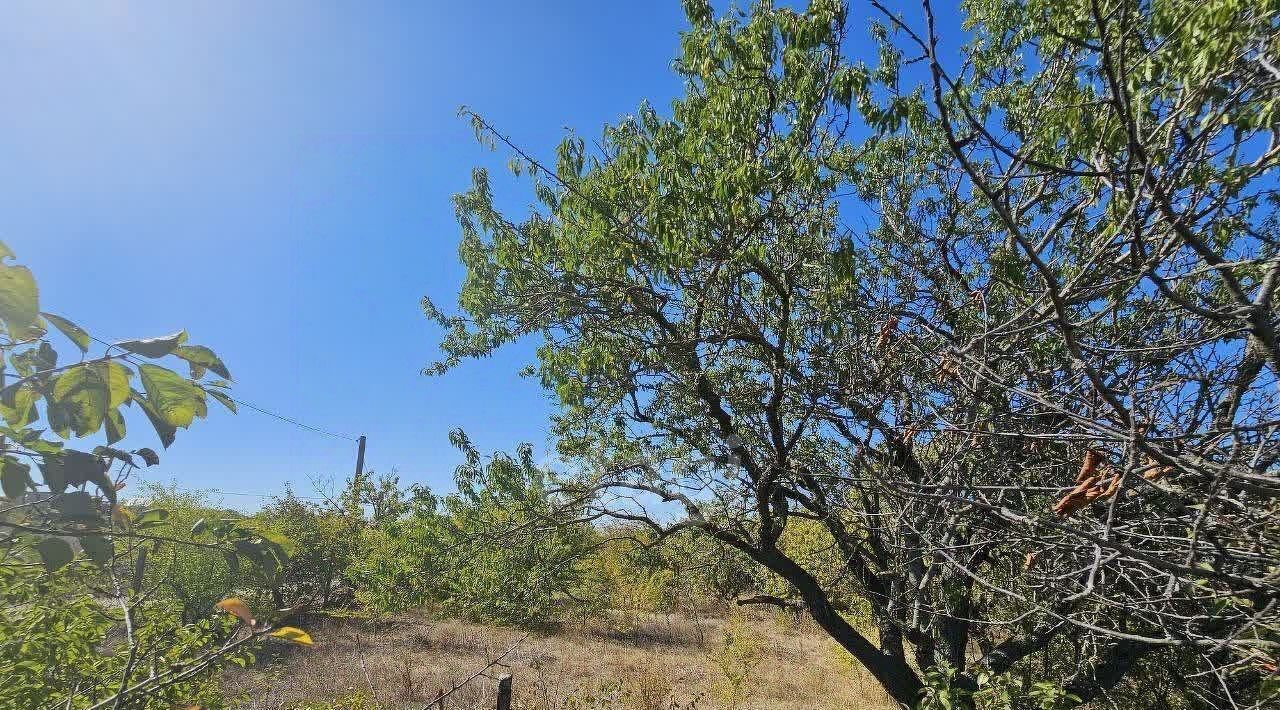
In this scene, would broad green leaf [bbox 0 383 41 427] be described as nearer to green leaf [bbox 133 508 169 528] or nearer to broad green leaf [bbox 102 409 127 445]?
broad green leaf [bbox 102 409 127 445]

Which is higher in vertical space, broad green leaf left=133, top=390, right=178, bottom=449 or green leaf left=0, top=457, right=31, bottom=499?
broad green leaf left=133, top=390, right=178, bottom=449

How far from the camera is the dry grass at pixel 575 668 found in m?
7.80

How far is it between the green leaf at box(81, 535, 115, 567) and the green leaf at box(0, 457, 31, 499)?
0.11 metres

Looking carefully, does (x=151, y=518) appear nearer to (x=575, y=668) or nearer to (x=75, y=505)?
(x=75, y=505)

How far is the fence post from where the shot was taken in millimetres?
5789

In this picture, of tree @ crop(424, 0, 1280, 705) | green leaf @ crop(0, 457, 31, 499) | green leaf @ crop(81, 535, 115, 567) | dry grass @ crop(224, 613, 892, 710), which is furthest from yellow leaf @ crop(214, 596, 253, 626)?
dry grass @ crop(224, 613, 892, 710)

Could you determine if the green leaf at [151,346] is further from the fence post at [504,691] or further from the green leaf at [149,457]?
the fence post at [504,691]

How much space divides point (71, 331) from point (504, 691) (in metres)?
6.22

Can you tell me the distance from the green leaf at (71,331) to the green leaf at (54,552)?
0.29m

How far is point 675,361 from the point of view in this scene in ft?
15.8

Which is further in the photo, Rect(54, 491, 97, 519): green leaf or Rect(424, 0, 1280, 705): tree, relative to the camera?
Rect(424, 0, 1280, 705): tree

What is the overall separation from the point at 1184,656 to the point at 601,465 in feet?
16.2

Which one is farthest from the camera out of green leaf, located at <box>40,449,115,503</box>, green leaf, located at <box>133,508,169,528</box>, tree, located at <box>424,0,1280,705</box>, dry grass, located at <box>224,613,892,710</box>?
dry grass, located at <box>224,613,892,710</box>

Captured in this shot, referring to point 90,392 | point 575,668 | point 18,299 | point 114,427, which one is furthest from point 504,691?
point 18,299
